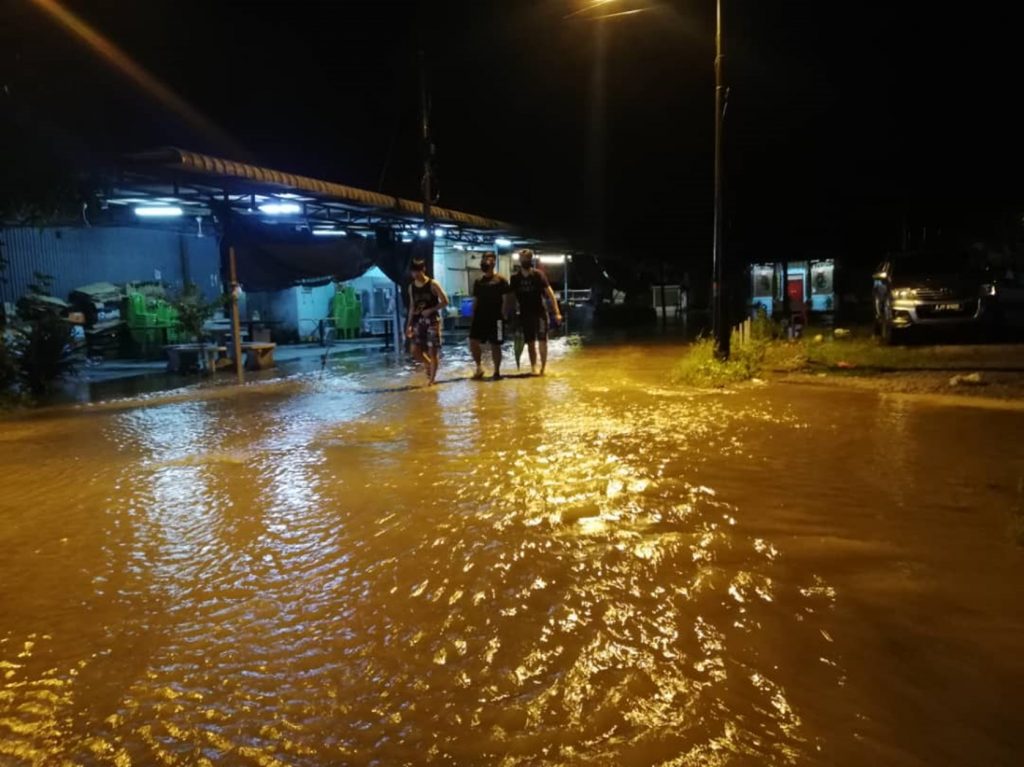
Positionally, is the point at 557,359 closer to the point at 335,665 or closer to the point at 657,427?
the point at 657,427

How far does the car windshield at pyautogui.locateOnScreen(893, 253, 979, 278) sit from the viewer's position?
1498cm

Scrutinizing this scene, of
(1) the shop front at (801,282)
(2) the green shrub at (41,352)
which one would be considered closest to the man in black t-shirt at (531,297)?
(2) the green shrub at (41,352)

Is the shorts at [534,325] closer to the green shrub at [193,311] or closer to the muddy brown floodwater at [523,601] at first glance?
the muddy brown floodwater at [523,601]

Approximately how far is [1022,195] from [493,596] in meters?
35.5

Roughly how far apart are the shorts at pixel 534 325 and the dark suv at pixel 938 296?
286 inches

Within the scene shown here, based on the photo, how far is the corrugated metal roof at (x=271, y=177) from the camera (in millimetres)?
10273

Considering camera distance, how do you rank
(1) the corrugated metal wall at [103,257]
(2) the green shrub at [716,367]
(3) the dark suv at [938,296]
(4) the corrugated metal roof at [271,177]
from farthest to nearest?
(1) the corrugated metal wall at [103,257], (3) the dark suv at [938,296], (2) the green shrub at [716,367], (4) the corrugated metal roof at [271,177]

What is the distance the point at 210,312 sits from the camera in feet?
50.2

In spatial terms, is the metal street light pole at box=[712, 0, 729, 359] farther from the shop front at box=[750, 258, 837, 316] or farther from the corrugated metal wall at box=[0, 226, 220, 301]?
the shop front at box=[750, 258, 837, 316]

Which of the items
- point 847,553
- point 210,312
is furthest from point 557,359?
point 847,553

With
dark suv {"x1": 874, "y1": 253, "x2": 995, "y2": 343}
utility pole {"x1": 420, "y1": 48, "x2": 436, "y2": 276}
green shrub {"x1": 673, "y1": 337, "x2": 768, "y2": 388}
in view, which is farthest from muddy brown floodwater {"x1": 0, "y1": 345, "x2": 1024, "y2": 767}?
utility pole {"x1": 420, "y1": 48, "x2": 436, "y2": 276}

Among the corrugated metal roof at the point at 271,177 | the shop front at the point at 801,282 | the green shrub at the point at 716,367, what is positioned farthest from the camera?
the shop front at the point at 801,282

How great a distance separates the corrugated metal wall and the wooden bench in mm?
7178

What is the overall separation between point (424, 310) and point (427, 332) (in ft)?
1.21
